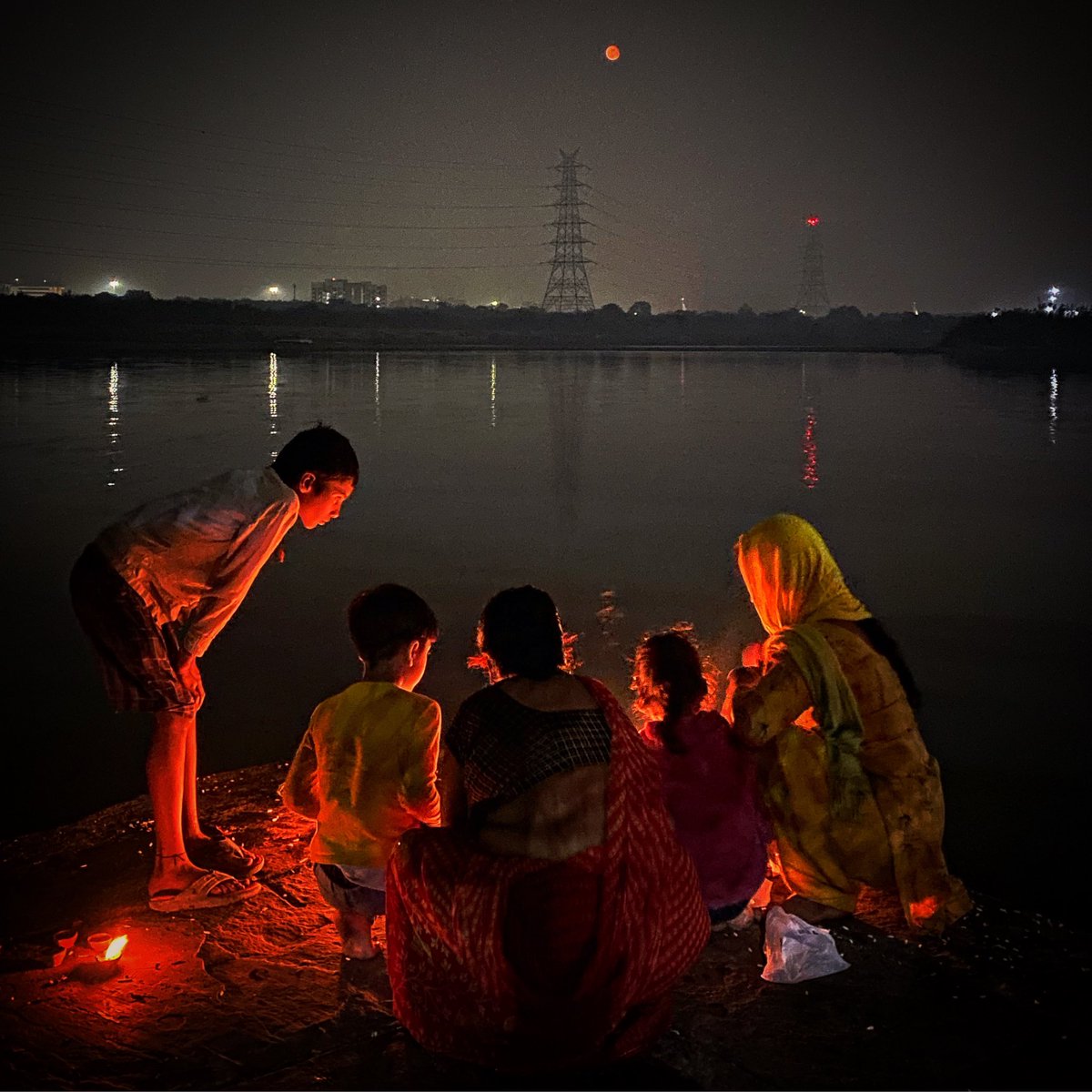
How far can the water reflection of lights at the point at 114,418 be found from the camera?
1466 cm

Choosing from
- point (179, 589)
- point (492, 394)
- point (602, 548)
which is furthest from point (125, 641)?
point (492, 394)

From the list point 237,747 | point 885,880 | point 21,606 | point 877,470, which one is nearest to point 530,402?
point 877,470

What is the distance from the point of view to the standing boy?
12.7 feet

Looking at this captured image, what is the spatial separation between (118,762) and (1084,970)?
4395 millimetres

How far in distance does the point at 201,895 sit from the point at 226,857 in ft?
1.16

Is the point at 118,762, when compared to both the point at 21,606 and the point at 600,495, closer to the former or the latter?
the point at 21,606

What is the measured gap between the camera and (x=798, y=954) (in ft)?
11.6

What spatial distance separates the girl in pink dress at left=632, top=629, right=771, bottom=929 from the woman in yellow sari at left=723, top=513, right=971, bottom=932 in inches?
6.4

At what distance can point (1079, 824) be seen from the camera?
4.91 meters

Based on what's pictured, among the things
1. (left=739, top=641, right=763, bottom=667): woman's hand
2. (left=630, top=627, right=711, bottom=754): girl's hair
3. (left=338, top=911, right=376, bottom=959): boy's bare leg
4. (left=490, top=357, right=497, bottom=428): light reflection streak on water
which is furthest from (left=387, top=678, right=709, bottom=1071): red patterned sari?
(left=490, top=357, right=497, bottom=428): light reflection streak on water

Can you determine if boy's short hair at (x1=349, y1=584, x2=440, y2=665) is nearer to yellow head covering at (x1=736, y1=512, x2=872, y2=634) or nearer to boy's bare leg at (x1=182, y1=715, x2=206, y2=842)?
boy's bare leg at (x1=182, y1=715, x2=206, y2=842)

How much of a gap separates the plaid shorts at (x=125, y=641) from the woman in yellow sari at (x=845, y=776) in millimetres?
2059

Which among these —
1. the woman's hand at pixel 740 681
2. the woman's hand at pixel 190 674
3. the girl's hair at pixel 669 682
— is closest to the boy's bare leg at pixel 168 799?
the woman's hand at pixel 190 674

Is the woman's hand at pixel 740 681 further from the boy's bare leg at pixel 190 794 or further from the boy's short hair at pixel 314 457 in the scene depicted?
the boy's bare leg at pixel 190 794
